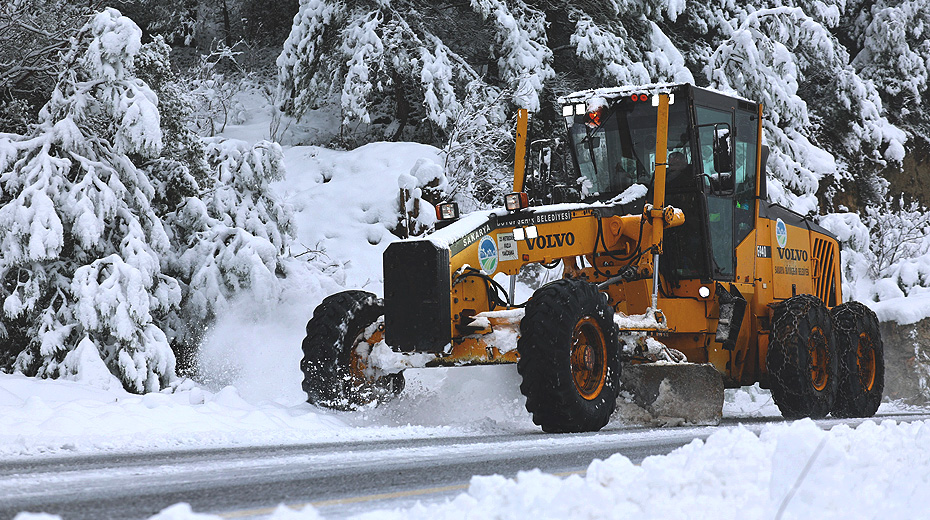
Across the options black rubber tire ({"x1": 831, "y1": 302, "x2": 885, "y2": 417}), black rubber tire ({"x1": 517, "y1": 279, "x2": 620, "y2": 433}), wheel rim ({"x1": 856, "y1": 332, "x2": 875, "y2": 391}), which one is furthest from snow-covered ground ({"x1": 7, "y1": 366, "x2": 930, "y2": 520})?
wheel rim ({"x1": 856, "y1": 332, "x2": 875, "y2": 391})

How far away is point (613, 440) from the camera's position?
22.2 feet

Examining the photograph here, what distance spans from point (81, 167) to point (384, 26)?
830 cm

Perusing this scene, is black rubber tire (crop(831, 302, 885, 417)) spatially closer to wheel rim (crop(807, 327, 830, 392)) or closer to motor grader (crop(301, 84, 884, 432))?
motor grader (crop(301, 84, 884, 432))

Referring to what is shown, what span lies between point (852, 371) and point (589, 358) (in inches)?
177

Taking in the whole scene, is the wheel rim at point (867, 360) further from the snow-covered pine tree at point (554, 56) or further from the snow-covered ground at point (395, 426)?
the snow-covered pine tree at point (554, 56)

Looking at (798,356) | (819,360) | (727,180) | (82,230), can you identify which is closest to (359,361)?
(82,230)

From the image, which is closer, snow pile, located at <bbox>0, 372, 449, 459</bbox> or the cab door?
snow pile, located at <bbox>0, 372, 449, 459</bbox>

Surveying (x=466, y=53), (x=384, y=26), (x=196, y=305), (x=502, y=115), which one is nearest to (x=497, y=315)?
(x=196, y=305)

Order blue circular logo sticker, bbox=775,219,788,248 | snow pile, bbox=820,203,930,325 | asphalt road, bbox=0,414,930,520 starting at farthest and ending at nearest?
snow pile, bbox=820,203,930,325
blue circular logo sticker, bbox=775,219,788,248
asphalt road, bbox=0,414,930,520

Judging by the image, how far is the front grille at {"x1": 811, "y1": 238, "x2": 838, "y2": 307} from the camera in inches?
474

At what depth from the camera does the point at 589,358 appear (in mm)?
7688

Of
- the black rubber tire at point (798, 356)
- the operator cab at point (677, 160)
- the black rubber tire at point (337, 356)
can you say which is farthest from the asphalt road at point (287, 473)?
the operator cab at point (677, 160)

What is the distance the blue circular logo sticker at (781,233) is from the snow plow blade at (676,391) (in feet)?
10.7

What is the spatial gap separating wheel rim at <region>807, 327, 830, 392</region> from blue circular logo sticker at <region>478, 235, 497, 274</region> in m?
3.78
